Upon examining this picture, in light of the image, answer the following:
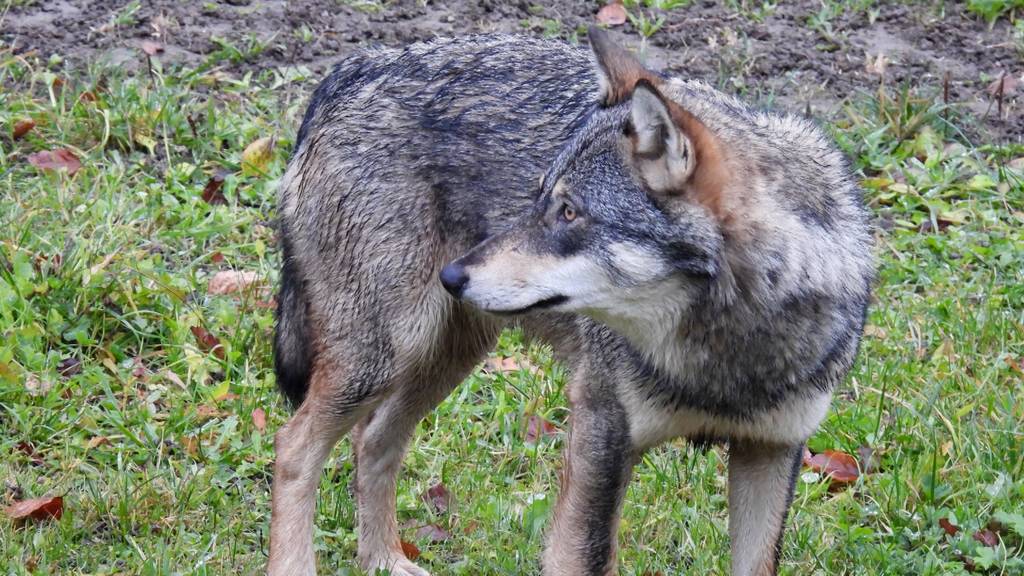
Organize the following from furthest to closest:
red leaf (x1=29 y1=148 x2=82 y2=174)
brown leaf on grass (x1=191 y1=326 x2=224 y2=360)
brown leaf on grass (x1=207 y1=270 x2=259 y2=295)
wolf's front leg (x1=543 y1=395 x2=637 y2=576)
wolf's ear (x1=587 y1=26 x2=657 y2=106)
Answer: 1. red leaf (x1=29 y1=148 x2=82 y2=174)
2. brown leaf on grass (x1=207 y1=270 x2=259 y2=295)
3. brown leaf on grass (x1=191 y1=326 x2=224 y2=360)
4. wolf's front leg (x1=543 y1=395 x2=637 y2=576)
5. wolf's ear (x1=587 y1=26 x2=657 y2=106)

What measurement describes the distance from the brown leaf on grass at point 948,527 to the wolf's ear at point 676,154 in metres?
1.85

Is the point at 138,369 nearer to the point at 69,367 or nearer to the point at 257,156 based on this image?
the point at 69,367

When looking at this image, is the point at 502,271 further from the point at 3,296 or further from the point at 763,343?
the point at 3,296

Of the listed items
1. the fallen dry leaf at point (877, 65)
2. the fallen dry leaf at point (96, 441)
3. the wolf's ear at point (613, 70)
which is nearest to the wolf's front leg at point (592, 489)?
the wolf's ear at point (613, 70)

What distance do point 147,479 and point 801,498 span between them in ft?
8.11

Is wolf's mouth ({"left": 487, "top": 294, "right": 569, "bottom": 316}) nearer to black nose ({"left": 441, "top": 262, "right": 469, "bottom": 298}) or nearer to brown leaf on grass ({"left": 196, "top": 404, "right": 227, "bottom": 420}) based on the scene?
black nose ({"left": 441, "top": 262, "right": 469, "bottom": 298})

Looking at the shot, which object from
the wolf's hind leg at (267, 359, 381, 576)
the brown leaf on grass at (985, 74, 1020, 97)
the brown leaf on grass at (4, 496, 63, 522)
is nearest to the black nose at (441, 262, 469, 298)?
the wolf's hind leg at (267, 359, 381, 576)

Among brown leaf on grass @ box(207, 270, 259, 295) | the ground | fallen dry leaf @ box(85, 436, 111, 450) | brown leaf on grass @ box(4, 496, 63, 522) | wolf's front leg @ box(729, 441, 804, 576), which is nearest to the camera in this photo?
wolf's front leg @ box(729, 441, 804, 576)

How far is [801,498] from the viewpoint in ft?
16.7

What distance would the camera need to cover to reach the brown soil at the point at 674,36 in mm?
7812

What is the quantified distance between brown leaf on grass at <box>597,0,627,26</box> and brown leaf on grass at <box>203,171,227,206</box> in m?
A: 2.67

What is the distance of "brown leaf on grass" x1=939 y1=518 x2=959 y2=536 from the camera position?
189 inches

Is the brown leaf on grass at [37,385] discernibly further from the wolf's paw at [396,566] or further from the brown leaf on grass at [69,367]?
the wolf's paw at [396,566]

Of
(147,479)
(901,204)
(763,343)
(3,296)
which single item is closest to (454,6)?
(901,204)
